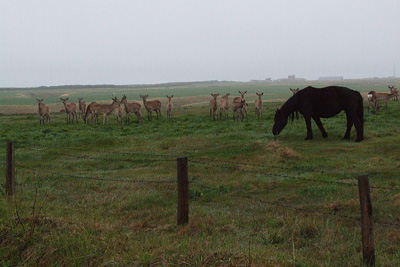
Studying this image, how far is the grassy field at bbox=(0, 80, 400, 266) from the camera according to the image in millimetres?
5586

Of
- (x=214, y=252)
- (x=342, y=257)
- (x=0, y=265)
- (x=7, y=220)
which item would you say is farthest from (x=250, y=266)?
(x=7, y=220)

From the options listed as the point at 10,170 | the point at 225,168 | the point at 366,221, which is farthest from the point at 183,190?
the point at 225,168

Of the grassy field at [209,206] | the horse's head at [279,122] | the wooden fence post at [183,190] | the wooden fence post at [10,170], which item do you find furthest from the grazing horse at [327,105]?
the wooden fence post at [10,170]

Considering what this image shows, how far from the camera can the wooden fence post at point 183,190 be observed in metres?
7.07

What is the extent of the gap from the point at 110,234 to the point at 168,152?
997 centimetres

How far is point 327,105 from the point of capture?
708 inches

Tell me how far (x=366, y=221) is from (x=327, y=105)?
13266mm

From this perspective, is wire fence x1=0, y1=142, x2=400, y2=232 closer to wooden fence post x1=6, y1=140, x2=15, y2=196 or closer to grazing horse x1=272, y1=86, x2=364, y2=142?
wooden fence post x1=6, y1=140, x2=15, y2=196

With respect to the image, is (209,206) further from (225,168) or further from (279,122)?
(279,122)

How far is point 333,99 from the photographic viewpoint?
1792 centimetres

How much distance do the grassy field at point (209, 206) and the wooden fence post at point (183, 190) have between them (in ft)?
0.76

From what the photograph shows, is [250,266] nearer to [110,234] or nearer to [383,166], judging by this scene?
[110,234]

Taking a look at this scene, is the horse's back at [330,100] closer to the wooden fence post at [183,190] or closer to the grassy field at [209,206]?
the grassy field at [209,206]

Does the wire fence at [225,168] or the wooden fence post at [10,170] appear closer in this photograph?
the wire fence at [225,168]
